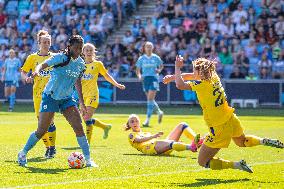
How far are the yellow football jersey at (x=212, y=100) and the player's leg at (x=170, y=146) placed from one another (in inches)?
90.9

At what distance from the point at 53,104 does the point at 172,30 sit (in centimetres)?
2428

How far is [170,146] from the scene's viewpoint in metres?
15.5

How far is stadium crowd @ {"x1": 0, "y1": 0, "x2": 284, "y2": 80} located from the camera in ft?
115

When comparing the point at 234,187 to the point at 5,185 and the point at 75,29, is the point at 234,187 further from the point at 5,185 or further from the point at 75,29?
the point at 75,29

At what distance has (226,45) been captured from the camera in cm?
3534

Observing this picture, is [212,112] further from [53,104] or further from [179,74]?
[53,104]

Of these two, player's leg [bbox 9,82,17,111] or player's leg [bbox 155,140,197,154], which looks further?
player's leg [bbox 9,82,17,111]

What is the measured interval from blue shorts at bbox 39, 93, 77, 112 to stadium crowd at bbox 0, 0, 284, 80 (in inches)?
811

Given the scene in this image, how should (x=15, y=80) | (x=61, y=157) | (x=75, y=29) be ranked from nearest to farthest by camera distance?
(x=61, y=157) → (x=15, y=80) → (x=75, y=29)

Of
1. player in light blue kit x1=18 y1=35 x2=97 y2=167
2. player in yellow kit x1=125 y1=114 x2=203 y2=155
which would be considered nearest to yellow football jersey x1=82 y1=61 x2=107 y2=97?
player in yellow kit x1=125 y1=114 x2=203 y2=155

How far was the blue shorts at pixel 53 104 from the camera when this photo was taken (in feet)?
45.3

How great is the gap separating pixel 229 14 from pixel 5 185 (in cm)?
2640

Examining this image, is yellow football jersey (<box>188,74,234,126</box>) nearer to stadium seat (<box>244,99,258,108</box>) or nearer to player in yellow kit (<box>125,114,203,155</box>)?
player in yellow kit (<box>125,114,203,155</box>)

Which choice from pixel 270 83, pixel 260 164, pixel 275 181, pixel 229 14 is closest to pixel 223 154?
pixel 260 164
